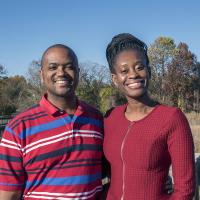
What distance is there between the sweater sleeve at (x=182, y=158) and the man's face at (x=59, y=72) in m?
0.84

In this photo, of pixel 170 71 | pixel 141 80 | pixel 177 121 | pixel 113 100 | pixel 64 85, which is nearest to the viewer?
pixel 177 121

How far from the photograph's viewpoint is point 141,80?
2.86 m

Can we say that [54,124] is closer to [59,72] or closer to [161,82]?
[59,72]

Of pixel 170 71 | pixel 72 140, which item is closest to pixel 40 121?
pixel 72 140

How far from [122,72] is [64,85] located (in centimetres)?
43

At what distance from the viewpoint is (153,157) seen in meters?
2.67

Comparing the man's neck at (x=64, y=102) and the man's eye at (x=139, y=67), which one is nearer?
the man's eye at (x=139, y=67)

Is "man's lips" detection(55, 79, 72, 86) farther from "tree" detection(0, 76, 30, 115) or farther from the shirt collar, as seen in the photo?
"tree" detection(0, 76, 30, 115)

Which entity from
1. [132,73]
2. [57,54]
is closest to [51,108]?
[57,54]

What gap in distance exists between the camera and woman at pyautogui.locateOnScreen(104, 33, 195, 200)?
259 centimetres

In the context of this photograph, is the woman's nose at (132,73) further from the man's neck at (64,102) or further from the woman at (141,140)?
the man's neck at (64,102)

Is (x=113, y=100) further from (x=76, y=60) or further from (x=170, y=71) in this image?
(x=76, y=60)

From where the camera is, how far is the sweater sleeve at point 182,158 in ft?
8.44

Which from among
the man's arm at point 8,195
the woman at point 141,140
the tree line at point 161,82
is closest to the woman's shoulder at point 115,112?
the woman at point 141,140
